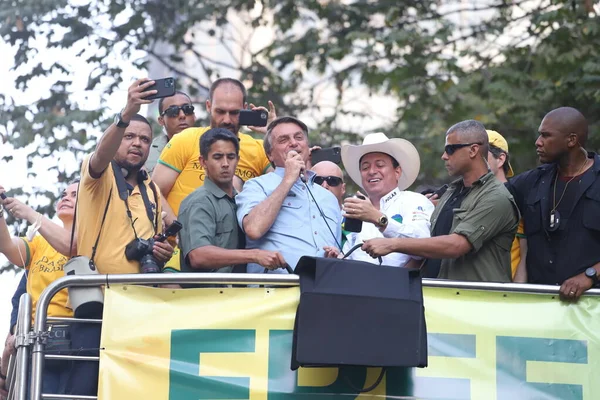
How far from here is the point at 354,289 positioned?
19.4 feet

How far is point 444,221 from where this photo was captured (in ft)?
22.6

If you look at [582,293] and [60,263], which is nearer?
[582,293]

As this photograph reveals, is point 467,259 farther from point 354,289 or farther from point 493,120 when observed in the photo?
point 493,120

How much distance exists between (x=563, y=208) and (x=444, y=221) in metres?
0.71

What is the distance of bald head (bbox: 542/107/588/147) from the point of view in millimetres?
6852

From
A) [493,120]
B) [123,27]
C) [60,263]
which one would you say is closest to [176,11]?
[123,27]

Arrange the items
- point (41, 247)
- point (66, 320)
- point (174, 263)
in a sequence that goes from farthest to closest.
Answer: point (41, 247) < point (174, 263) < point (66, 320)

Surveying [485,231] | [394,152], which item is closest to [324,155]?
[394,152]

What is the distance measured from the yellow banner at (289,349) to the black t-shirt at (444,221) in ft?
1.98

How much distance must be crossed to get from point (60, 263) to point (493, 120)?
6.66 meters

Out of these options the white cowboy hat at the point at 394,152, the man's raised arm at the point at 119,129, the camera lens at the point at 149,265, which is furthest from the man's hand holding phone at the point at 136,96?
the white cowboy hat at the point at 394,152

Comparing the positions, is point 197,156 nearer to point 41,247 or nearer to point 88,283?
point 41,247

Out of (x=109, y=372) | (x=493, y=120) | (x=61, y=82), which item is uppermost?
(x=61, y=82)

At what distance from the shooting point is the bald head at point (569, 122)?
685 cm
